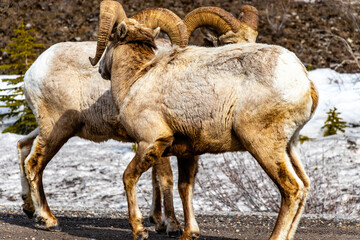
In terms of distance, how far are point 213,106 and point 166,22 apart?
1.92 metres

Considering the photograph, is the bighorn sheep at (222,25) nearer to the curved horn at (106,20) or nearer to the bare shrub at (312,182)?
the curved horn at (106,20)

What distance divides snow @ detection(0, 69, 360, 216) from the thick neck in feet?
16.7

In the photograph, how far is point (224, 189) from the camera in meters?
13.8

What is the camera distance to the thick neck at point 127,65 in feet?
22.1

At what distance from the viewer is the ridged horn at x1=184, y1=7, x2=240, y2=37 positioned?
9469mm

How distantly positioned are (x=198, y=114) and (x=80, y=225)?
10.9 ft

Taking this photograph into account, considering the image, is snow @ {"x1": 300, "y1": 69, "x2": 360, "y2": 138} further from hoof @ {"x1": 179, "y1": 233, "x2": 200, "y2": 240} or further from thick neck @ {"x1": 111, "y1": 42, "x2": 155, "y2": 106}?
hoof @ {"x1": 179, "y1": 233, "x2": 200, "y2": 240}

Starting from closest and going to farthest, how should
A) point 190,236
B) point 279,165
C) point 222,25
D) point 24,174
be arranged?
point 279,165, point 190,236, point 24,174, point 222,25

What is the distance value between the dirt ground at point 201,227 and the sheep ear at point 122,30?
2323 millimetres

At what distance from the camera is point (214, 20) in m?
9.56

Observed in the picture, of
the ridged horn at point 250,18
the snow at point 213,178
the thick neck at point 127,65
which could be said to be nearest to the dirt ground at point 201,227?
the thick neck at point 127,65

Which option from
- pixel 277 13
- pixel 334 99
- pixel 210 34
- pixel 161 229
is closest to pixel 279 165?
pixel 161 229

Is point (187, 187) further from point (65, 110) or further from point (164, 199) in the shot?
point (65, 110)

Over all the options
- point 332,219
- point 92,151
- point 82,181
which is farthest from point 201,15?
point 92,151
